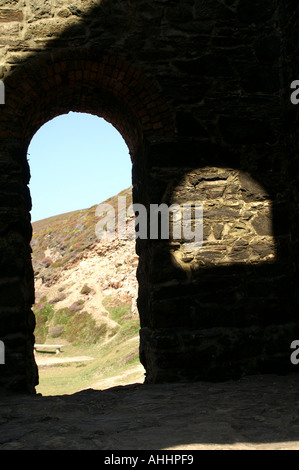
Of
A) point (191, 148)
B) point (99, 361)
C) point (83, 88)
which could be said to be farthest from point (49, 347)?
point (191, 148)

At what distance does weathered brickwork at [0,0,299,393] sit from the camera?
161 inches

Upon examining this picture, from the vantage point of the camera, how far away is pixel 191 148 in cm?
431

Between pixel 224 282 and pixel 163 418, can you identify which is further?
pixel 224 282

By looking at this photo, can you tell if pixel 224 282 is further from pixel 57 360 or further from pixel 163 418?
pixel 57 360

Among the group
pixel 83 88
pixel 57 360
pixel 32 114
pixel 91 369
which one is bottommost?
pixel 57 360

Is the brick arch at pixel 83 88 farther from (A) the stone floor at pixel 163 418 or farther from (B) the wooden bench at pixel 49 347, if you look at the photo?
(B) the wooden bench at pixel 49 347

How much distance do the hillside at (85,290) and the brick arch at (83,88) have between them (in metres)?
4.95

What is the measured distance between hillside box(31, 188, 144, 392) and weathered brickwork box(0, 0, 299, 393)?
429 cm

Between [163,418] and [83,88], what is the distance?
10.4ft

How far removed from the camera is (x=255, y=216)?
4344 millimetres
